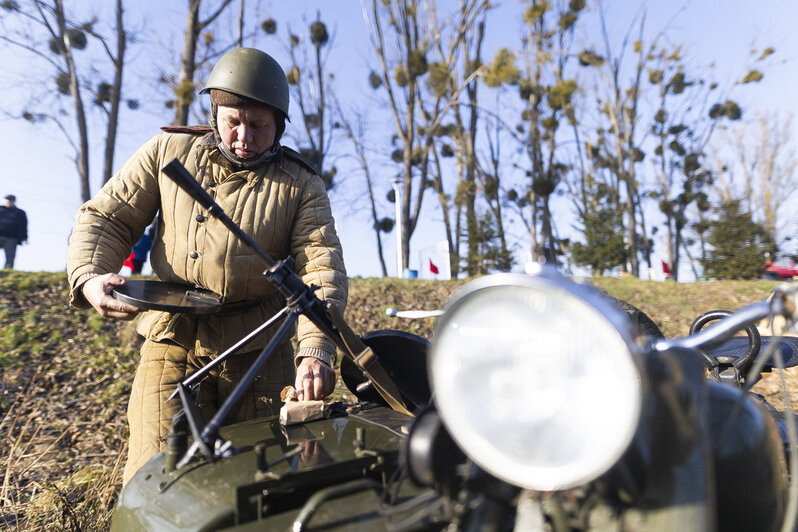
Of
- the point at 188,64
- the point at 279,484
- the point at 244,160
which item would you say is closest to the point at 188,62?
the point at 188,64

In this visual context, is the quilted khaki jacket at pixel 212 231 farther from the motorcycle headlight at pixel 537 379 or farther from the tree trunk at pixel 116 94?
the tree trunk at pixel 116 94

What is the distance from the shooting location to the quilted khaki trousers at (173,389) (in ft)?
7.45

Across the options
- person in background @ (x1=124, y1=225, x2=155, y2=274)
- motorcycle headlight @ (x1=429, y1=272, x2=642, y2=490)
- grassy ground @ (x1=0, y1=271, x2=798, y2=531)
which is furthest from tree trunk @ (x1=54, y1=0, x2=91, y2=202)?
motorcycle headlight @ (x1=429, y1=272, x2=642, y2=490)

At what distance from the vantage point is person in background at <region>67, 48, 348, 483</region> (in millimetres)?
2311

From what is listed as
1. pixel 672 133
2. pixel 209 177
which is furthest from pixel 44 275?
pixel 672 133

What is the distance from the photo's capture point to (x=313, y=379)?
6.46ft

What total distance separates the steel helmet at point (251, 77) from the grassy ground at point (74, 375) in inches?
79.5

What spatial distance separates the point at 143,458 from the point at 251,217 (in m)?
0.99

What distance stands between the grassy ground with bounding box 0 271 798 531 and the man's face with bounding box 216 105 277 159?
71.5 inches

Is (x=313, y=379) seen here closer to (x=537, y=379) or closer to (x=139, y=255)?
(x=537, y=379)

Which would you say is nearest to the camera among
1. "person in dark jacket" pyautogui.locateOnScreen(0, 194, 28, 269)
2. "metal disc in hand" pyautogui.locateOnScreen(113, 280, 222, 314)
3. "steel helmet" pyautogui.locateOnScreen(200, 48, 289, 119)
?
"metal disc in hand" pyautogui.locateOnScreen(113, 280, 222, 314)

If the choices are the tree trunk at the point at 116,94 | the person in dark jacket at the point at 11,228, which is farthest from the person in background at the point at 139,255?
the tree trunk at the point at 116,94

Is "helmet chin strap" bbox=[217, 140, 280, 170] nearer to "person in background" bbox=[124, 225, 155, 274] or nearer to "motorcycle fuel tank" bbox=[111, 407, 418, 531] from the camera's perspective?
"motorcycle fuel tank" bbox=[111, 407, 418, 531]

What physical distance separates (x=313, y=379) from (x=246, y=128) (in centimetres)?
104
